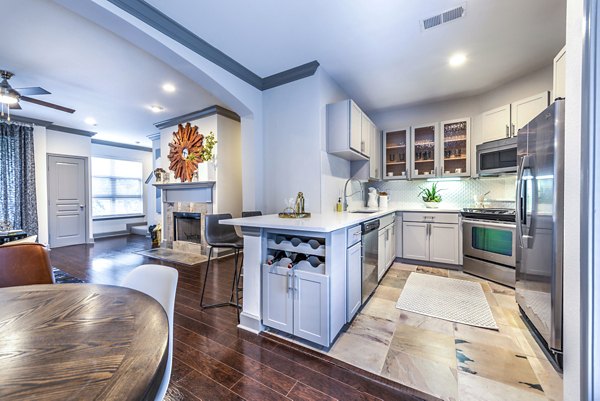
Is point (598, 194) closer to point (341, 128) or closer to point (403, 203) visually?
point (341, 128)

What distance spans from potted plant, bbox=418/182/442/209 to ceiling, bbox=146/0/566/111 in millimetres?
1734

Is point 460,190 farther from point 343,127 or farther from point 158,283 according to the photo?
point 158,283

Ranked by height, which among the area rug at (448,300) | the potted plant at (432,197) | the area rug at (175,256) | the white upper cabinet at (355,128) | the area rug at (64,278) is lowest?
the area rug at (448,300)

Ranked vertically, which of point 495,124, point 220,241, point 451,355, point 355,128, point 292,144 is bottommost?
point 451,355

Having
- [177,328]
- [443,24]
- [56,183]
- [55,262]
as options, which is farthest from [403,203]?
[56,183]

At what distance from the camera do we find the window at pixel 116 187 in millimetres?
6778

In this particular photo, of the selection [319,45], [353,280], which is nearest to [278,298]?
[353,280]

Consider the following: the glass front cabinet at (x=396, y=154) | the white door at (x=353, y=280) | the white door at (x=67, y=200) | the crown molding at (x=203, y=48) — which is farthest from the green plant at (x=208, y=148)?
the white door at (x=67, y=200)

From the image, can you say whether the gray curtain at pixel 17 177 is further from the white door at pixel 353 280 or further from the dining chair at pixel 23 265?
the white door at pixel 353 280

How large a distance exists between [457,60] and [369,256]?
8.83 feet

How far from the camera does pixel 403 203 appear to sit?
15.0 ft

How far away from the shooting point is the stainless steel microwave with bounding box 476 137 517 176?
324cm

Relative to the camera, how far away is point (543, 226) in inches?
71.2

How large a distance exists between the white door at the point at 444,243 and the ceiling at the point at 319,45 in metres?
2.20
